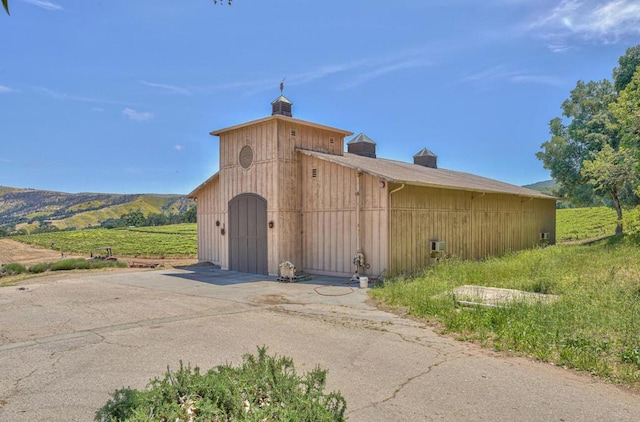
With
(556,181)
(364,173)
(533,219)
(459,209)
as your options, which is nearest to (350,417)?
(364,173)

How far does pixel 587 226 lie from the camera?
35594 mm

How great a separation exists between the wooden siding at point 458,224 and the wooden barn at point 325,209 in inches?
1.5

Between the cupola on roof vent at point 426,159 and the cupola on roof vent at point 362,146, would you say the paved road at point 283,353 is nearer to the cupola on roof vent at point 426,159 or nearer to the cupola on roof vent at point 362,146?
the cupola on roof vent at point 362,146

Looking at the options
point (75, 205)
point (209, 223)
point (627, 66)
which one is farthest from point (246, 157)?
point (75, 205)

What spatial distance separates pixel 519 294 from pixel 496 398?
14.3 ft

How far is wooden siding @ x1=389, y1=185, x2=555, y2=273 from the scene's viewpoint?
42.2 ft

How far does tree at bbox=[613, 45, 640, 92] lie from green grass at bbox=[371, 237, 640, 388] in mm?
12477

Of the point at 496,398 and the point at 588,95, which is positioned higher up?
the point at 588,95

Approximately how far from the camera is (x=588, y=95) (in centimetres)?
2352

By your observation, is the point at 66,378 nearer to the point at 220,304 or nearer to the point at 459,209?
the point at 220,304

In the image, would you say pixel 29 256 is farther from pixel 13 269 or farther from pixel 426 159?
pixel 426 159

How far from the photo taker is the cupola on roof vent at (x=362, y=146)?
1964 centimetres

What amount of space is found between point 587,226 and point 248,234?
1279 inches

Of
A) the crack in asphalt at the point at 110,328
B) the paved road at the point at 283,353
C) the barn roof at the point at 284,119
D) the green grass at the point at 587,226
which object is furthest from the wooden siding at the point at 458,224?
the green grass at the point at 587,226
